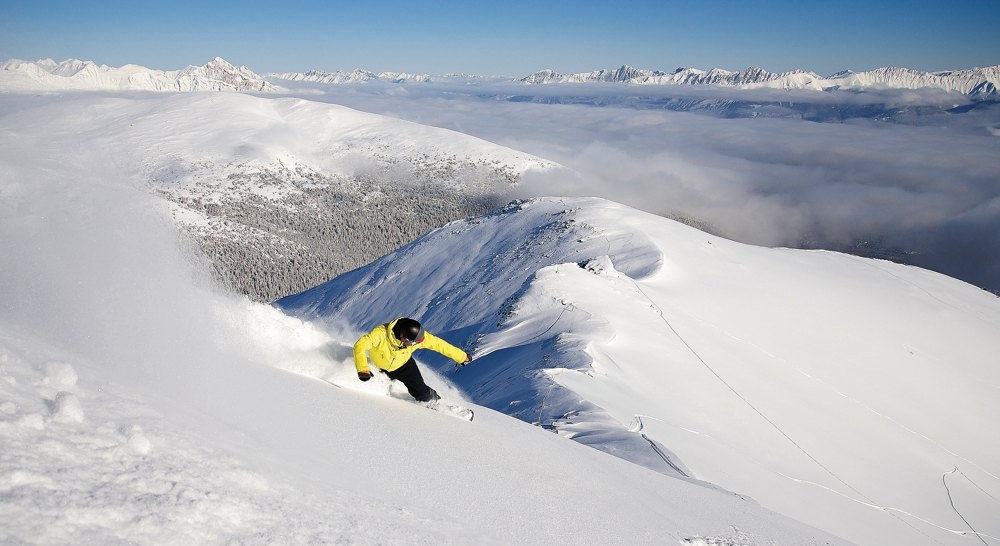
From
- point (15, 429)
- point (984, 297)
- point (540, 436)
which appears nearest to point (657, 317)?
point (540, 436)

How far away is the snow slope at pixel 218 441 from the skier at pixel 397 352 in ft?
1.40

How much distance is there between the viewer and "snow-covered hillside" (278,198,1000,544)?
2112 cm

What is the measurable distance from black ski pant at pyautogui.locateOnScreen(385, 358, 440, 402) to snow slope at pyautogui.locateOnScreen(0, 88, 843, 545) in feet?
1.19

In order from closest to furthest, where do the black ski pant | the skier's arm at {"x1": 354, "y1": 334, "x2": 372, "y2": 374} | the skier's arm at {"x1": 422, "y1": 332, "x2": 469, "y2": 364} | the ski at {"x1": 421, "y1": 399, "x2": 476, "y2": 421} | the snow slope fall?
1. the snow slope
2. the skier's arm at {"x1": 354, "y1": 334, "x2": 372, "y2": 374}
3. the black ski pant
4. the ski at {"x1": 421, "y1": 399, "x2": 476, "y2": 421}
5. the skier's arm at {"x1": 422, "y1": 332, "x2": 469, "y2": 364}

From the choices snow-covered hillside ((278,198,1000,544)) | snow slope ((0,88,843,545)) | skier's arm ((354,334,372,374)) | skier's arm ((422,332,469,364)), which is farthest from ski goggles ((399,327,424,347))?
snow-covered hillside ((278,198,1000,544))

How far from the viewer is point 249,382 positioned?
7.55m

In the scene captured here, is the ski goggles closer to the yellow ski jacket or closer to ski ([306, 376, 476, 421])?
the yellow ski jacket

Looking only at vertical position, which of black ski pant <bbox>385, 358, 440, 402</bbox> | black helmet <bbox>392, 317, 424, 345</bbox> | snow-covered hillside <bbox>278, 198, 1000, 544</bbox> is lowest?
snow-covered hillside <bbox>278, 198, 1000, 544</bbox>

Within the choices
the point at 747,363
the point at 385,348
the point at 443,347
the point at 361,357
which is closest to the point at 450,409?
the point at 443,347

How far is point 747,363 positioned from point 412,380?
33282 millimetres

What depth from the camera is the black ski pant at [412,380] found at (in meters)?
9.98

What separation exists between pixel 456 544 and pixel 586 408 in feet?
57.5

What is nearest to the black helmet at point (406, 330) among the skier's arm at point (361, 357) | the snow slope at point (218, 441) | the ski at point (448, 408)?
the skier's arm at point (361, 357)

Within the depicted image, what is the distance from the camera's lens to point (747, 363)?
1464 inches
